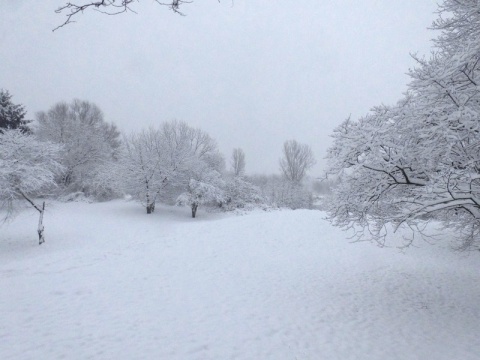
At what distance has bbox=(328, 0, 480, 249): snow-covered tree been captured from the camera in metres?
4.42

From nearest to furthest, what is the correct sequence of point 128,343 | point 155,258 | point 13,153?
point 128,343, point 155,258, point 13,153

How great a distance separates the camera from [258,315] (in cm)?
637

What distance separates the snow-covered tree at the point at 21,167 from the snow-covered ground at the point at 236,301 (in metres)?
3.12

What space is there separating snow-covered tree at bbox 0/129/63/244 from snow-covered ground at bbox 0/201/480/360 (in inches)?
123

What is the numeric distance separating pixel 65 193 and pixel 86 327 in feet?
91.3

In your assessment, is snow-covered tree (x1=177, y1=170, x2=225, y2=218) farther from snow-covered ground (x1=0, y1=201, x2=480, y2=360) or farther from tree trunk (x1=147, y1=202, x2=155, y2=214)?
snow-covered ground (x1=0, y1=201, x2=480, y2=360)

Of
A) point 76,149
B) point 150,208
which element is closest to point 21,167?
point 150,208

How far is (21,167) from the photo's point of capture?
12.7m

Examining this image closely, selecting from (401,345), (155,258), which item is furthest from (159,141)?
(401,345)

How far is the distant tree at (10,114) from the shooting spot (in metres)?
23.9

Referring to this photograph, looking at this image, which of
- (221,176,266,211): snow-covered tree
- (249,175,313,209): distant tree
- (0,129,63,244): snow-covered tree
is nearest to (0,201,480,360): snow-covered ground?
(0,129,63,244): snow-covered tree

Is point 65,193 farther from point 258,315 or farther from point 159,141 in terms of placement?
point 258,315

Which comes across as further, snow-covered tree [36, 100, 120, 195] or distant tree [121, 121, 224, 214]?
snow-covered tree [36, 100, 120, 195]

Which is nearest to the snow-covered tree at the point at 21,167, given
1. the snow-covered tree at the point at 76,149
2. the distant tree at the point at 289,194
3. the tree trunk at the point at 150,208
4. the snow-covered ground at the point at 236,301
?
the snow-covered ground at the point at 236,301
